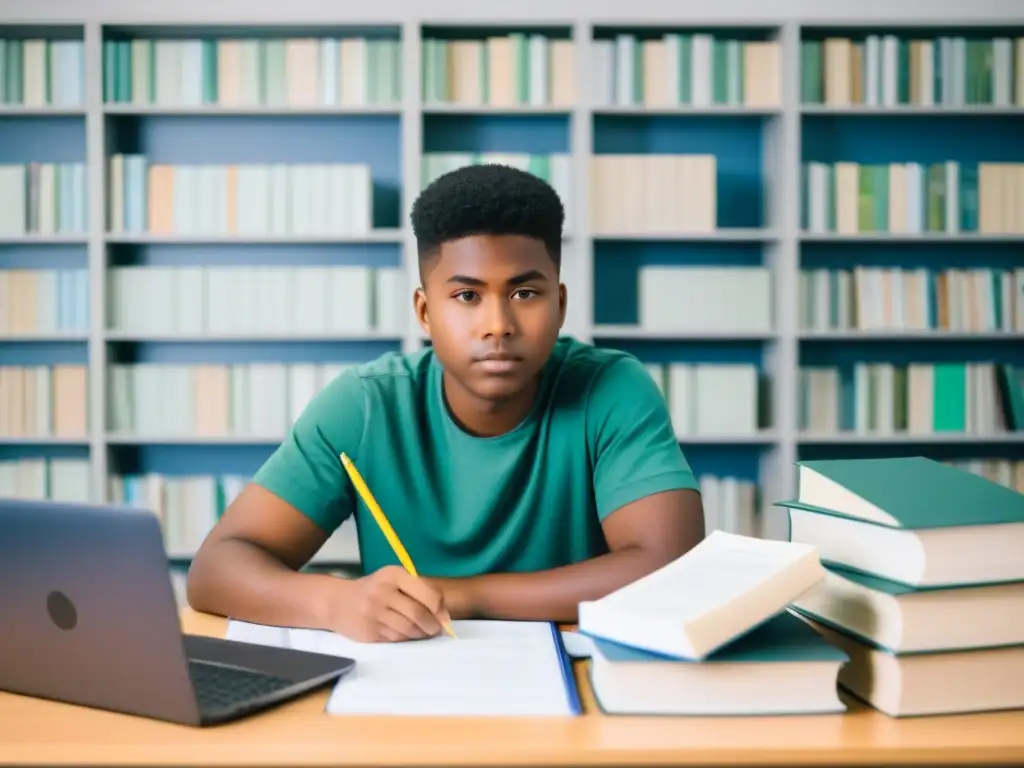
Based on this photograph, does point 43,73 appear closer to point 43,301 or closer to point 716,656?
point 43,301

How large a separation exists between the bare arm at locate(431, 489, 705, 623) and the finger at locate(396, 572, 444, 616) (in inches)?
4.8

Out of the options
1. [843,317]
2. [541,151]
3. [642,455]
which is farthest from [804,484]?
[541,151]

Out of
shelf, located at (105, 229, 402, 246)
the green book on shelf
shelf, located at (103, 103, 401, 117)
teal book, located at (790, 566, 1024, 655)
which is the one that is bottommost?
teal book, located at (790, 566, 1024, 655)

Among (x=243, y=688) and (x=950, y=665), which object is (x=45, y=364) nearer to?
(x=243, y=688)

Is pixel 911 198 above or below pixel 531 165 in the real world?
below

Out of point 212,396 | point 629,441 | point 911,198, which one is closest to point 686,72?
point 911,198

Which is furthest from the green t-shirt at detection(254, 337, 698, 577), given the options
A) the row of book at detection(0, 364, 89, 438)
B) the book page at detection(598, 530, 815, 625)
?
the row of book at detection(0, 364, 89, 438)

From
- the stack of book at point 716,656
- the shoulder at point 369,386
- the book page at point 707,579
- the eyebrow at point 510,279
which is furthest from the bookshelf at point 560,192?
the stack of book at point 716,656

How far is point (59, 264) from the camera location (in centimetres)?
345

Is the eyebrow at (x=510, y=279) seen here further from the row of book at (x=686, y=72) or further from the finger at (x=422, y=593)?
the row of book at (x=686, y=72)

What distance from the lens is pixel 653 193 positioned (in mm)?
3211

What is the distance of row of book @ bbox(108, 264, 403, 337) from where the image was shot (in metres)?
3.21

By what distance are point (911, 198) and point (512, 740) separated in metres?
3.03

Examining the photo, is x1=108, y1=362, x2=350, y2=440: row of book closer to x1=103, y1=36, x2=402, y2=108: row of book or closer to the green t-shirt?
x1=103, y1=36, x2=402, y2=108: row of book
